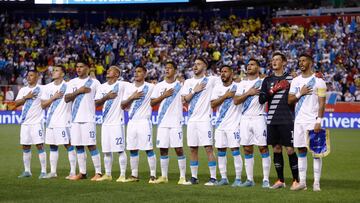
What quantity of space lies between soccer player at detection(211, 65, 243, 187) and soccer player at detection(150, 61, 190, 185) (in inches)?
34.3

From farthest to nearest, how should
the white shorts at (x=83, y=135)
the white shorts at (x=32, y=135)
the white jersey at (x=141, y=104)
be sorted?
1. the white shorts at (x=32, y=135)
2. the white shorts at (x=83, y=135)
3. the white jersey at (x=141, y=104)

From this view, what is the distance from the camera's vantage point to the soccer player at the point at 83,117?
56.6 ft

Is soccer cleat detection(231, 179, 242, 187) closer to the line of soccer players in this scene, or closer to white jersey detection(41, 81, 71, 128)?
the line of soccer players

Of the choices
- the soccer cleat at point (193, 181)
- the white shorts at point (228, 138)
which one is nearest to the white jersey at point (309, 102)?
the white shorts at point (228, 138)

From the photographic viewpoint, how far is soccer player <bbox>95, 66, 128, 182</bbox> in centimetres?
1692

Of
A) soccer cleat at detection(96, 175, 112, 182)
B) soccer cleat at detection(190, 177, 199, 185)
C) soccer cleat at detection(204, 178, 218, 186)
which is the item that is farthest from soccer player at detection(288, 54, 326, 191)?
soccer cleat at detection(96, 175, 112, 182)

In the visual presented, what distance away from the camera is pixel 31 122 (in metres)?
18.1

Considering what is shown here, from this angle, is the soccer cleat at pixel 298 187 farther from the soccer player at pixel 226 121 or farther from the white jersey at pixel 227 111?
the white jersey at pixel 227 111

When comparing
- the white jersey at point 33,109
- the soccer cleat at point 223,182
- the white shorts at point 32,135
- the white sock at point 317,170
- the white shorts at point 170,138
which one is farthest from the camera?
the white jersey at point 33,109

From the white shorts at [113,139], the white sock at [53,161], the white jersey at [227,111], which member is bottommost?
the white sock at [53,161]

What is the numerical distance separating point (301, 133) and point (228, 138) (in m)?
1.80

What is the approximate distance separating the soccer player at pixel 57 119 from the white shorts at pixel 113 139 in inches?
42.2

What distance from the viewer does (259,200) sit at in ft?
43.4

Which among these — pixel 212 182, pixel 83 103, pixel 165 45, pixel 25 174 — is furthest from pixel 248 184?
pixel 165 45
